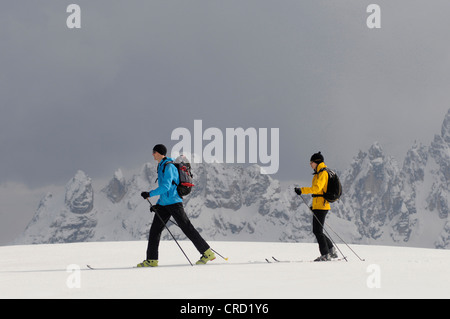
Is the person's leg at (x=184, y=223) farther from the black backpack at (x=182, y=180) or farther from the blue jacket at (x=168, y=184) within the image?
the black backpack at (x=182, y=180)

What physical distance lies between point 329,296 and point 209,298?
1.36 m

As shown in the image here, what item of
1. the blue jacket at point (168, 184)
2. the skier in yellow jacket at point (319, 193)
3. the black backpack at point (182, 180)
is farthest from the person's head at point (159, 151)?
the skier in yellow jacket at point (319, 193)

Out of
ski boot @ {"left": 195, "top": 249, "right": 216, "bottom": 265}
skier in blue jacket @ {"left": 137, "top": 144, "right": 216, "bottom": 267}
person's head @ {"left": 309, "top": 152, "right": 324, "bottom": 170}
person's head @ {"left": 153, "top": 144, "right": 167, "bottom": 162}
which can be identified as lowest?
ski boot @ {"left": 195, "top": 249, "right": 216, "bottom": 265}

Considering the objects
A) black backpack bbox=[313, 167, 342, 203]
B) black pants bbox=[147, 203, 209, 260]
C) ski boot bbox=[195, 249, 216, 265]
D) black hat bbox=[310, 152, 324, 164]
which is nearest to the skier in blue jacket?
black pants bbox=[147, 203, 209, 260]

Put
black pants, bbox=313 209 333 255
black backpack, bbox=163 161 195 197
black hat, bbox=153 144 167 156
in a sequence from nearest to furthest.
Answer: black backpack, bbox=163 161 195 197
black hat, bbox=153 144 167 156
black pants, bbox=313 209 333 255

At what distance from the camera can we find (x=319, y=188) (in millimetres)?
11070

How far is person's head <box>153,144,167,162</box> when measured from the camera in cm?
1051

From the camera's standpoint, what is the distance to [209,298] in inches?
266

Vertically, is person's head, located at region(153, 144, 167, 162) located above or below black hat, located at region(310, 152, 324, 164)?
above

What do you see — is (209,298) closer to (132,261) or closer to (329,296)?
(329,296)

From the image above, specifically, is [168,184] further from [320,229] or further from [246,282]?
[320,229]

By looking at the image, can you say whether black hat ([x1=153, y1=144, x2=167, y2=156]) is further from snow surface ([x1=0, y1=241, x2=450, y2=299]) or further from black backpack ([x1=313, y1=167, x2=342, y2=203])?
black backpack ([x1=313, y1=167, x2=342, y2=203])

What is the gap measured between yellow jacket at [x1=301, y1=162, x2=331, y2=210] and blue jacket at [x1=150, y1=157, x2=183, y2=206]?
2.40 meters
